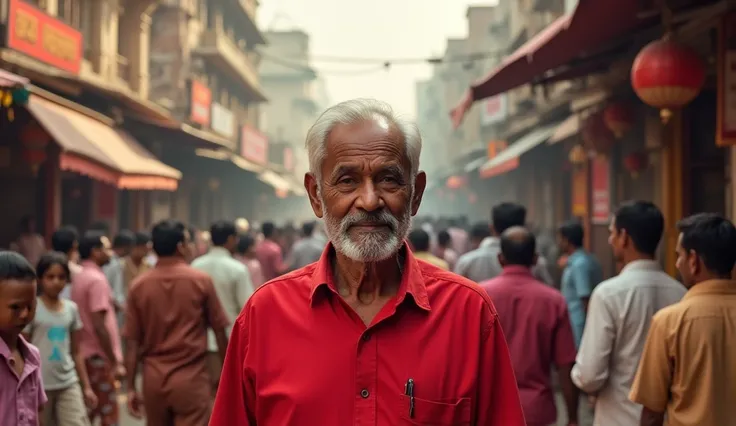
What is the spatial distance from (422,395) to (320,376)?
0.26 m

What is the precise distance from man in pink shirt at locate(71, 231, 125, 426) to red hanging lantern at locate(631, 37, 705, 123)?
13.4 ft

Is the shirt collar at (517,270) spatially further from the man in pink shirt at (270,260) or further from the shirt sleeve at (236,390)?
the man in pink shirt at (270,260)

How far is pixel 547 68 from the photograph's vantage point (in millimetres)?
8477

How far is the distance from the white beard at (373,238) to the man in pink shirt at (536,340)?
8.40 feet

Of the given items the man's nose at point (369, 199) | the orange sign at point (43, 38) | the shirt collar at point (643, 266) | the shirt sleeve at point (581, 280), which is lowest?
the shirt sleeve at point (581, 280)

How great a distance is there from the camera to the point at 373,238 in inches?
95.4

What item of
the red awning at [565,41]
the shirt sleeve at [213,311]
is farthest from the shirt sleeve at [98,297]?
the red awning at [565,41]

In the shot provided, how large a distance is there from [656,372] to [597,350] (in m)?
0.68

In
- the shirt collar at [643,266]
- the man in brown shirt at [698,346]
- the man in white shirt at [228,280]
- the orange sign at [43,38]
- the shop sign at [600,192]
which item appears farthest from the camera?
the shop sign at [600,192]

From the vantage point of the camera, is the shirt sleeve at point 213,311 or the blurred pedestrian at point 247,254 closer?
the shirt sleeve at point 213,311

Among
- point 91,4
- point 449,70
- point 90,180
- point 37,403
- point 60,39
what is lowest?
point 37,403

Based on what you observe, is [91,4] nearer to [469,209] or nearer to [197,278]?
[197,278]

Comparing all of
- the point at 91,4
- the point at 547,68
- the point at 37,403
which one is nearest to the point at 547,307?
the point at 37,403

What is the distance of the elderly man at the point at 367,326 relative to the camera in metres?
2.33
